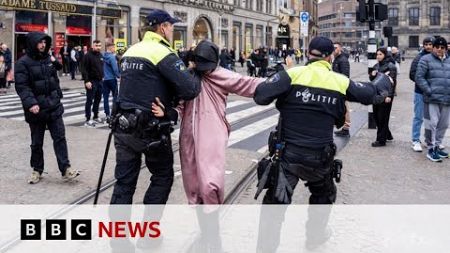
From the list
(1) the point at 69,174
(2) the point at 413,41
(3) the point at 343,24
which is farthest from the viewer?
(3) the point at 343,24

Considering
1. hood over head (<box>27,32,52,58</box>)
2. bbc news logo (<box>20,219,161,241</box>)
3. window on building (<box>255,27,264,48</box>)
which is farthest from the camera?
window on building (<box>255,27,264,48</box>)

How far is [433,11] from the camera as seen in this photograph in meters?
90.1

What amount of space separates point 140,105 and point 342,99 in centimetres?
166

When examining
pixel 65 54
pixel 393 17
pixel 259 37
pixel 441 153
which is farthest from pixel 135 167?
pixel 393 17

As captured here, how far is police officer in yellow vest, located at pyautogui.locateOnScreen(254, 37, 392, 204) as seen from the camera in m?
4.23

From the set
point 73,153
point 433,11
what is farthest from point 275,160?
point 433,11

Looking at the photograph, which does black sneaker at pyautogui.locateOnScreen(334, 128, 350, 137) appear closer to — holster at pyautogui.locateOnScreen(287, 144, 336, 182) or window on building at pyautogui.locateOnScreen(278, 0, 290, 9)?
holster at pyautogui.locateOnScreen(287, 144, 336, 182)

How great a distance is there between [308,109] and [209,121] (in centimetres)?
81

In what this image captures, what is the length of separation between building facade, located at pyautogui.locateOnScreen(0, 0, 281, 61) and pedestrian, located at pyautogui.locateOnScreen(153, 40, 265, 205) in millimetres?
9247

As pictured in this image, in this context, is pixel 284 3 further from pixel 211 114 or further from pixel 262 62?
pixel 211 114

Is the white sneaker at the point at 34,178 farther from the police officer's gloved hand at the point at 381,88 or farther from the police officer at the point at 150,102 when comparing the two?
the police officer's gloved hand at the point at 381,88

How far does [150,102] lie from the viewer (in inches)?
173

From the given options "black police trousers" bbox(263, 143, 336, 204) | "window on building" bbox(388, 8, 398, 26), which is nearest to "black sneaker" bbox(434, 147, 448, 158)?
"black police trousers" bbox(263, 143, 336, 204)

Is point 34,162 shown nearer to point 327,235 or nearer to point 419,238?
point 327,235
